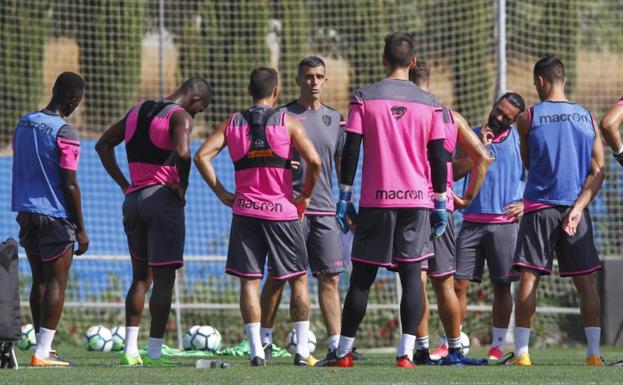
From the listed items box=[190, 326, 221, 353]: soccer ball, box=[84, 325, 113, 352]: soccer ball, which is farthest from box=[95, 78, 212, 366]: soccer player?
box=[84, 325, 113, 352]: soccer ball

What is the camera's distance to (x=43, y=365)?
1039 cm

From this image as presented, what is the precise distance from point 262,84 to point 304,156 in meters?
0.61

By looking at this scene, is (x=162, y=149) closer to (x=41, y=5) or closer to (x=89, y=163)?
(x=89, y=163)

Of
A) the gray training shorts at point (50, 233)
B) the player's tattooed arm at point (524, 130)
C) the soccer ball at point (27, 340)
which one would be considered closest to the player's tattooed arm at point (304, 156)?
the player's tattooed arm at point (524, 130)

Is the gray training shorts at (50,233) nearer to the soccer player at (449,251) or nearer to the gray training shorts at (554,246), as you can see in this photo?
the soccer player at (449,251)

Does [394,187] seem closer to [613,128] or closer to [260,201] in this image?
[260,201]

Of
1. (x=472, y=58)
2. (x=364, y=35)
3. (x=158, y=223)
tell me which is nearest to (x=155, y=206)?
(x=158, y=223)

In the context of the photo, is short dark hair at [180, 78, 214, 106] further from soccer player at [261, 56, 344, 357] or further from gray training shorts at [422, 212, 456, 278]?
gray training shorts at [422, 212, 456, 278]

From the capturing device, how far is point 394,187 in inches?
376

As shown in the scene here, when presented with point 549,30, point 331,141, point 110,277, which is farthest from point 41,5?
point 331,141

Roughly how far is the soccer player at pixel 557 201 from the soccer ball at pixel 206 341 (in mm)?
3737

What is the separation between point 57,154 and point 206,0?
1063 centimetres

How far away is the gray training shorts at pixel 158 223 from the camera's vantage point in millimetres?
10195

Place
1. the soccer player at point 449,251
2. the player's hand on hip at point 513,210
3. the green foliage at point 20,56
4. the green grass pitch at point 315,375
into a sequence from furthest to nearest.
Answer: the green foliage at point 20,56 → the player's hand on hip at point 513,210 → the soccer player at point 449,251 → the green grass pitch at point 315,375
